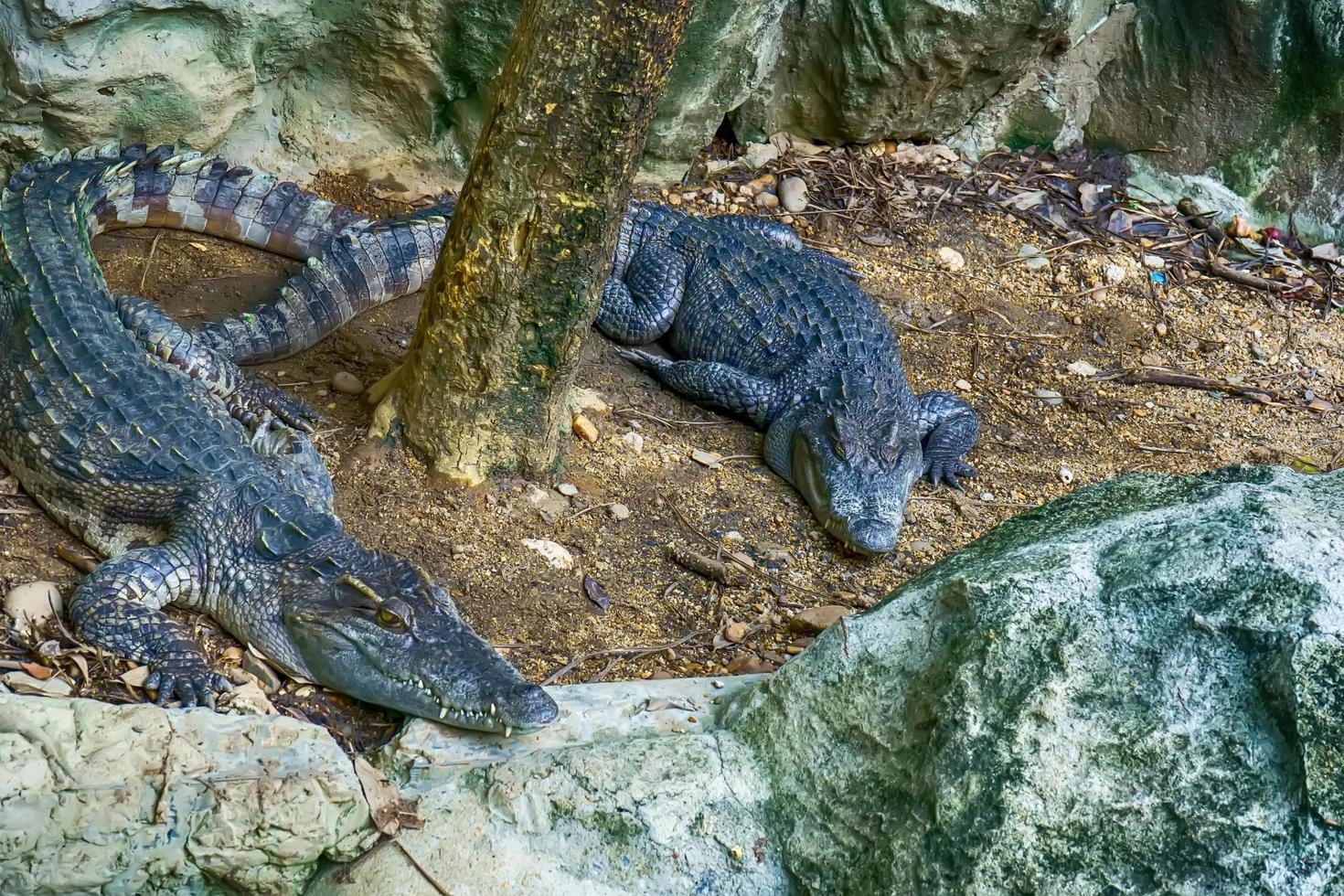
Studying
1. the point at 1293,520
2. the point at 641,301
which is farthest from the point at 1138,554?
the point at 641,301

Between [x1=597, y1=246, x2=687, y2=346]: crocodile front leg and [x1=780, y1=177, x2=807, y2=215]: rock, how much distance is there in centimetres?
96

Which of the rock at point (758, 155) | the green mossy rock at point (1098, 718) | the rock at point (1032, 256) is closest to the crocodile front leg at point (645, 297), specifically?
the rock at point (758, 155)

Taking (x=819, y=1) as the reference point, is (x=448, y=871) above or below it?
below

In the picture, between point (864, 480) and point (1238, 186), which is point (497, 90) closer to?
point (864, 480)

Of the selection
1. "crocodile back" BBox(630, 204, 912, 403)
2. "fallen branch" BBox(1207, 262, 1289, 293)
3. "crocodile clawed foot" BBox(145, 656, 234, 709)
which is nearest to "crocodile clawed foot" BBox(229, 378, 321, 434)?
"crocodile clawed foot" BBox(145, 656, 234, 709)

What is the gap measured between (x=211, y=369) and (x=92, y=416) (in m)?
0.61

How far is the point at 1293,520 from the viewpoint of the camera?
231 cm

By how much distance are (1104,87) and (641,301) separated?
3.12m

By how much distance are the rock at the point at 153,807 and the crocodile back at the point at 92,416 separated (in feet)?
3.61

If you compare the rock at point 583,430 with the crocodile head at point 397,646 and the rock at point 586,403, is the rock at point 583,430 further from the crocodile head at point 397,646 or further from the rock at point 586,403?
the crocodile head at point 397,646

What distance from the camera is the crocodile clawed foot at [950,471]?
475 cm

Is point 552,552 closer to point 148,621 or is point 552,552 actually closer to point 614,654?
point 614,654

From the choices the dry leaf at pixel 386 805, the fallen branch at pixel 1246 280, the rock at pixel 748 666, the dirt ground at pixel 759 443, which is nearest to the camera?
the dry leaf at pixel 386 805

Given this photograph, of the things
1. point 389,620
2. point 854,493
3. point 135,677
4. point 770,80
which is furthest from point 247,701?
point 770,80
